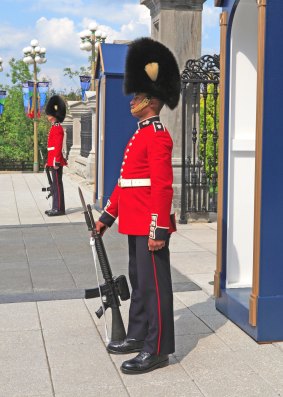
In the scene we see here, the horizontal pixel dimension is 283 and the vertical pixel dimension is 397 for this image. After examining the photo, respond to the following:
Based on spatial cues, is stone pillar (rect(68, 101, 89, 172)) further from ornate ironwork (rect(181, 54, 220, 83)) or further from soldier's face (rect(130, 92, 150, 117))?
soldier's face (rect(130, 92, 150, 117))

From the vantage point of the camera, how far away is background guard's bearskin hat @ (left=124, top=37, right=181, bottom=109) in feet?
13.5

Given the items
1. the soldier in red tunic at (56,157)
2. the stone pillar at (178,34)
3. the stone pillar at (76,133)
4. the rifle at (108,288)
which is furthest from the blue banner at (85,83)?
the rifle at (108,288)

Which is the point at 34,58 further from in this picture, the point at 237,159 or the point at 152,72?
the point at 152,72

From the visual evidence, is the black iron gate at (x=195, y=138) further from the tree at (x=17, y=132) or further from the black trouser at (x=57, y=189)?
the tree at (x=17, y=132)

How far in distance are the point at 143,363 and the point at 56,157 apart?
7638mm

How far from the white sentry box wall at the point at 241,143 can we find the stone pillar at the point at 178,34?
5.51 metres

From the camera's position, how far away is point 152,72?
4098 mm

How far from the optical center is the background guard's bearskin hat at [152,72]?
4.13 m

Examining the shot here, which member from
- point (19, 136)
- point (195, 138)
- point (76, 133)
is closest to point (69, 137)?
point (76, 133)

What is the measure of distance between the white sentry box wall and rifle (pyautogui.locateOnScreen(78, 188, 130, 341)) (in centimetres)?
121

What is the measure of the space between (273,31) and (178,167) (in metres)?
6.59

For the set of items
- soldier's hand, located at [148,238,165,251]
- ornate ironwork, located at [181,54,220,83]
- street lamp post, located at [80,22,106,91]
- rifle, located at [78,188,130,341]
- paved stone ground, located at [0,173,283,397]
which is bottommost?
paved stone ground, located at [0,173,283,397]

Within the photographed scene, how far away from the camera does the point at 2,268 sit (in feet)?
23.9

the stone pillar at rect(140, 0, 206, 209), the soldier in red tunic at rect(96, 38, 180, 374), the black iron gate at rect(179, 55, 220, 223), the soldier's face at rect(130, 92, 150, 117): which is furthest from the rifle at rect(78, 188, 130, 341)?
the stone pillar at rect(140, 0, 206, 209)
